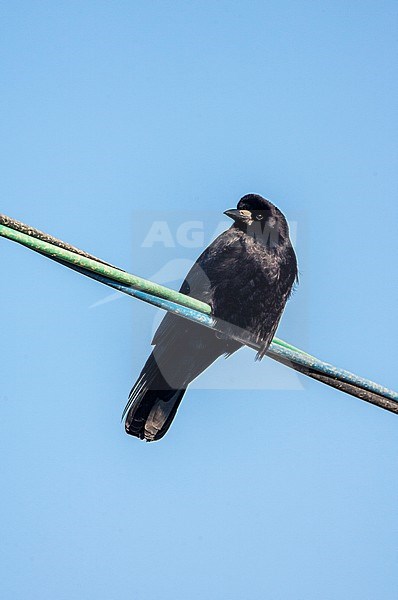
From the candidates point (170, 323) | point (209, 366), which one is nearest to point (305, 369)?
point (170, 323)

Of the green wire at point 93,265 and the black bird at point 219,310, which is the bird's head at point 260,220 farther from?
the green wire at point 93,265

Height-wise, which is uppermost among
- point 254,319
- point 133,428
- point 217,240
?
point 217,240

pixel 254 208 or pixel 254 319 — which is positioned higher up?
pixel 254 208

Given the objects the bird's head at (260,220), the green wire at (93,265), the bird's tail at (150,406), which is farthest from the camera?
the bird's head at (260,220)

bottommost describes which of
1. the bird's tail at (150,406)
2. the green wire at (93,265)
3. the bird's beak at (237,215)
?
the bird's tail at (150,406)

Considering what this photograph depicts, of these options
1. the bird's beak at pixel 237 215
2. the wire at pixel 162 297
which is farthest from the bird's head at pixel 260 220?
the wire at pixel 162 297

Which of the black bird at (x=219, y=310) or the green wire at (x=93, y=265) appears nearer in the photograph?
the green wire at (x=93, y=265)

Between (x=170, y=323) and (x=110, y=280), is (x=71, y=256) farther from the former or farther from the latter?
(x=170, y=323)

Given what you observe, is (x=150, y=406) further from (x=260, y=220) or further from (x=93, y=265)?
(x=93, y=265)

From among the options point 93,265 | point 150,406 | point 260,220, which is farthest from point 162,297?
point 260,220
